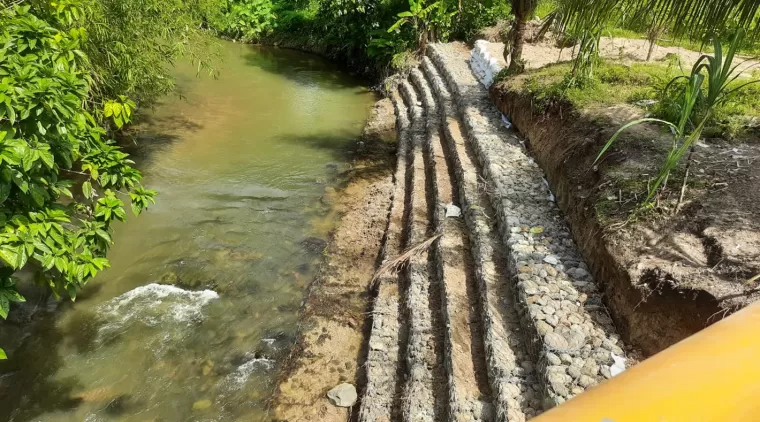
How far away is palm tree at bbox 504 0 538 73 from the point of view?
27.6 feet

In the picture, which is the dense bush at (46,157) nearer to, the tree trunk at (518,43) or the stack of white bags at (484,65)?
the tree trunk at (518,43)

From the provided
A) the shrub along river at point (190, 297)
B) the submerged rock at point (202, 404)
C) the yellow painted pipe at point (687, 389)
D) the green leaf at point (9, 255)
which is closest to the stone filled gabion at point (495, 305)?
the shrub along river at point (190, 297)

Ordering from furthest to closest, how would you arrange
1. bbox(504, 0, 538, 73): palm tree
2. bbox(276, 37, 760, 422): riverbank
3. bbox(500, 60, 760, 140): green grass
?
bbox(504, 0, 538, 73): palm tree
bbox(500, 60, 760, 140): green grass
bbox(276, 37, 760, 422): riverbank

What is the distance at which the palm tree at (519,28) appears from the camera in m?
8.42

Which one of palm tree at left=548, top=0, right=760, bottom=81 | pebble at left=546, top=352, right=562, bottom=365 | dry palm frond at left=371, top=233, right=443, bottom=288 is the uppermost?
palm tree at left=548, top=0, right=760, bottom=81

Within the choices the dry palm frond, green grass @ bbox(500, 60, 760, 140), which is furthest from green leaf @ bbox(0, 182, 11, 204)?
green grass @ bbox(500, 60, 760, 140)

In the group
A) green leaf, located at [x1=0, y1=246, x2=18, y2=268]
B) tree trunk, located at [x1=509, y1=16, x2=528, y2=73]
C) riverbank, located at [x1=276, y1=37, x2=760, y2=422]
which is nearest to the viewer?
green leaf, located at [x1=0, y1=246, x2=18, y2=268]

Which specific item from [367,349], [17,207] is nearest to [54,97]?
[17,207]

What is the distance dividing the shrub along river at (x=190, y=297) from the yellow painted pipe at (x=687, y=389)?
407 centimetres

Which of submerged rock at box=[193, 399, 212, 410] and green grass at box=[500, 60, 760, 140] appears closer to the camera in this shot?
submerged rock at box=[193, 399, 212, 410]

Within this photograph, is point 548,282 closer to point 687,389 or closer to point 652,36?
point 687,389

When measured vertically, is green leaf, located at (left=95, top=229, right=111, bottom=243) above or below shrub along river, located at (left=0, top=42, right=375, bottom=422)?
above

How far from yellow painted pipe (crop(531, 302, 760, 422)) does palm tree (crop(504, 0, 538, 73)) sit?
28.1 feet

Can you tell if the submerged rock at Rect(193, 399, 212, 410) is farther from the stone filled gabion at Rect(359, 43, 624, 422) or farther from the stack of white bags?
the stack of white bags
